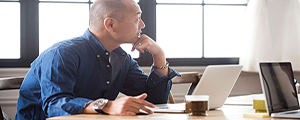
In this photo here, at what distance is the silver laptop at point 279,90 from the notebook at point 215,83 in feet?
0.69

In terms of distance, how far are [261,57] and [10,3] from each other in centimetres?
212

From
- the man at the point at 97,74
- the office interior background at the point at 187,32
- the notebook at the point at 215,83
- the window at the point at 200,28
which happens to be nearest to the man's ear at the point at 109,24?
the man at the point at 97,74

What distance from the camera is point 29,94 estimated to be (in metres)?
1.69

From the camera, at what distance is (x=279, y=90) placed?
129 cm

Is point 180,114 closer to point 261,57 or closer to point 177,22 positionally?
point 261,57

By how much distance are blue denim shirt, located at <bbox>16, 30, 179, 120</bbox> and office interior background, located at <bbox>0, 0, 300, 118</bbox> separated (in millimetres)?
1253

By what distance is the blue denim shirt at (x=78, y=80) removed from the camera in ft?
4.56

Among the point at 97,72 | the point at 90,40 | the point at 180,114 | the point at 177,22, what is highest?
the point at 177,22

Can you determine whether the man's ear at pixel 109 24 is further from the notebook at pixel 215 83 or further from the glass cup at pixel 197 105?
the glass cup at pixel 197 105

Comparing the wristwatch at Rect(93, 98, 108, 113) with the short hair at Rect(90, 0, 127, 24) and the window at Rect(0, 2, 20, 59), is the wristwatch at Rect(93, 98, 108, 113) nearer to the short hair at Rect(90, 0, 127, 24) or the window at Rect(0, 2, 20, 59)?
the short hair at Rect(90, 0, 127, 24)

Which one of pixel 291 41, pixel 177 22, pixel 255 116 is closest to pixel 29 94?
pixel 255 116

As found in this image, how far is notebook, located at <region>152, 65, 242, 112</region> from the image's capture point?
4.77ft

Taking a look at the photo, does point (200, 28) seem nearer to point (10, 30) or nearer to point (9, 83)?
point (10, 30)

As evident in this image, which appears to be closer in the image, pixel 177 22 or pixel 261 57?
pixel 261 57
